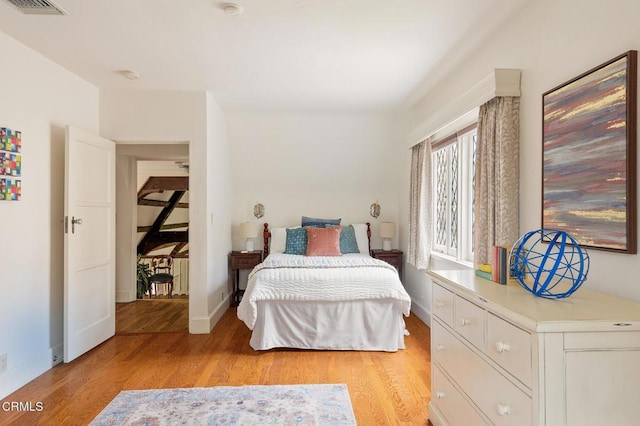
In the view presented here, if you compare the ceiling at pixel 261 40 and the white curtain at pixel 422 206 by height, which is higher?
the ceiling at pixel 261 40

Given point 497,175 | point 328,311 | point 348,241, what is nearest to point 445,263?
point 328,311

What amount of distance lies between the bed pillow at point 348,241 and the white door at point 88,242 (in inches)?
104

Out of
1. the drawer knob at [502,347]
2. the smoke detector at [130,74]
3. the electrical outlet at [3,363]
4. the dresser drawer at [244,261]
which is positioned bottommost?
the electrical outlet at [3,363]

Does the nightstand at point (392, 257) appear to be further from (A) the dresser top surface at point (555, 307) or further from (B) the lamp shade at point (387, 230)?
(A) the dresser top surface at point (555, 307)

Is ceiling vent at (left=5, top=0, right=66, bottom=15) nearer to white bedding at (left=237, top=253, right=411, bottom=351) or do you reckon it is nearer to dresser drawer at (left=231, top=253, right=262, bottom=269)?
white bedding at (left=237, top=253, right=411, bottom=351)

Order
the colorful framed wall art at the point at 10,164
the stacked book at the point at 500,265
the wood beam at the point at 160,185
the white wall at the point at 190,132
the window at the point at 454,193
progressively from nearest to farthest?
1. the stacked book at the point at 500,265
2. the colorful framed wall art at the point at 10,164
3. the window at the point at 454,193
4. the white wall at the point at 190,132
5. the wood beam at the point at 160,185

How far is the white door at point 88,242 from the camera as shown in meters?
2.96

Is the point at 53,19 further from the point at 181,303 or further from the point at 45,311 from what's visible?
the point at 181,303

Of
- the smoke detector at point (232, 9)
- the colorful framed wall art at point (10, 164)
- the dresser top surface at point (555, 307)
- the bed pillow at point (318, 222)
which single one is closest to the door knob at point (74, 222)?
the colorful framed wall art at point (10, 164)

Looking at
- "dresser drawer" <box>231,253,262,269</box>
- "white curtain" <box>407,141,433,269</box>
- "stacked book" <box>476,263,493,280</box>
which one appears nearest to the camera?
"stacked book" <box>476,263,493,280</box>

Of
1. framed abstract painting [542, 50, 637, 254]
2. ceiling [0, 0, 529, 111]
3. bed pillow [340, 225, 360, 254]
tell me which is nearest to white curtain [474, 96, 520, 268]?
framed abstract painting [542, 50, 637, 254]

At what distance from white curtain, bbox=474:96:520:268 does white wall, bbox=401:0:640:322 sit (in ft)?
0.17

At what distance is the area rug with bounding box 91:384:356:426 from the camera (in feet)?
6.97

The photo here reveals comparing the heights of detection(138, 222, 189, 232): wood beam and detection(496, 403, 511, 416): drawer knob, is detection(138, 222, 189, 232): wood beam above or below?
above
